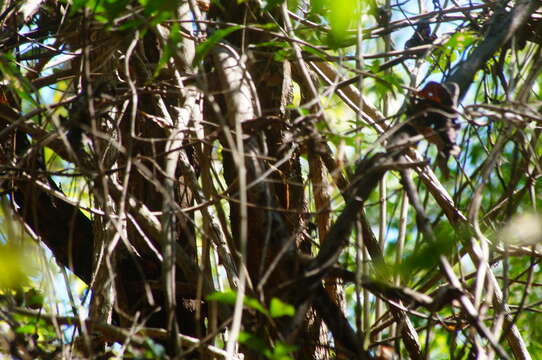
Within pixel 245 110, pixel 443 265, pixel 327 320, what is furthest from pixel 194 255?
pixel 443 265

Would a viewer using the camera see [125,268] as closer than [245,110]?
No

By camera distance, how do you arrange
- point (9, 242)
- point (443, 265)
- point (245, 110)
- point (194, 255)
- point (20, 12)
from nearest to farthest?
point (443, 265) < point (245, 110) < point (9, 242) < point (194, 255) < point (20, 12)

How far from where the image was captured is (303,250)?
1724 mm

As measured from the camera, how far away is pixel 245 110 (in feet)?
3.92

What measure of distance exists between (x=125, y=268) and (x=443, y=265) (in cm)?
110

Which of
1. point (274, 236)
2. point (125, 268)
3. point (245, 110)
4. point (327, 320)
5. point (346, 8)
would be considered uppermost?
point (346, 8)

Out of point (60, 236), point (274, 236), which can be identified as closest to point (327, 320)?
point (274, 236)

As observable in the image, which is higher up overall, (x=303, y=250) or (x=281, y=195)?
(x=281, y=195)

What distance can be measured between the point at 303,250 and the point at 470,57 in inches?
29.6

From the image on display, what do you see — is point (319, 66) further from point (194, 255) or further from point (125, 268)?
point (125, 268)

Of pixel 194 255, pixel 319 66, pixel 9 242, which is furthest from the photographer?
pixel 319 66

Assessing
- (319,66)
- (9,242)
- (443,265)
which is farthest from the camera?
(319,66)

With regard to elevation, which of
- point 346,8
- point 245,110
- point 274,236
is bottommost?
point 274,236

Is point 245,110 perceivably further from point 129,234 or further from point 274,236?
point 129,234
